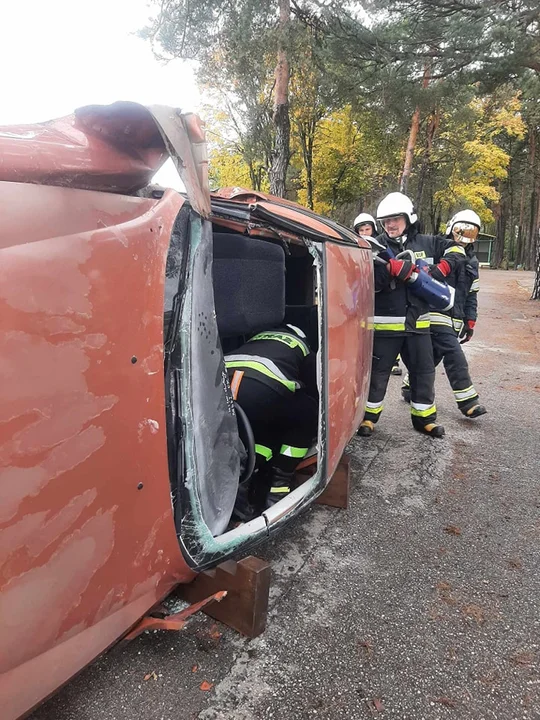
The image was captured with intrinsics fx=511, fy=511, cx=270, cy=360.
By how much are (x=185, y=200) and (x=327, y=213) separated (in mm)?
20166

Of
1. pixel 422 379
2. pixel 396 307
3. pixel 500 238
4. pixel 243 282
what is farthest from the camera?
pixel 500 238

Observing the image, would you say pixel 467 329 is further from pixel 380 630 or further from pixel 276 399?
pixel 380 630

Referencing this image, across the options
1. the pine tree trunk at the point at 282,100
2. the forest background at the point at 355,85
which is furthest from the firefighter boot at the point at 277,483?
the pine tree trunk at the point at 282,100

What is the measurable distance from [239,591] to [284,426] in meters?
0.88

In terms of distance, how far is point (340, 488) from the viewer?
2910mm

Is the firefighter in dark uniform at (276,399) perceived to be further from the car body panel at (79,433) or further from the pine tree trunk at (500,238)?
the pine tree trunk at (500,238)

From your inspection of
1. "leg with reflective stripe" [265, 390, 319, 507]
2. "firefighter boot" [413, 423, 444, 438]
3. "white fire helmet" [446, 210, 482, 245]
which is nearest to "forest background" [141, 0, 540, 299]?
"white fire helmet" [446, 210, 482, 245]

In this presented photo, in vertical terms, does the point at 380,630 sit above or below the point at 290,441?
below

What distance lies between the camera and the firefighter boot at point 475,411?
4.54m

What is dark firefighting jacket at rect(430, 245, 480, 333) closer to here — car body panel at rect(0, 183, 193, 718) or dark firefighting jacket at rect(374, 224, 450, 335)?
dark firefighting jacket at rect(374, 224, 450, 335)

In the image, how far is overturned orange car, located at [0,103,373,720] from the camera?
108 cm

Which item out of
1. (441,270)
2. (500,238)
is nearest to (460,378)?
(441,270)

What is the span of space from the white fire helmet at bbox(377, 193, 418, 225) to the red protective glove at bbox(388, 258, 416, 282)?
0.52 meters

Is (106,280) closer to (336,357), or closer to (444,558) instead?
(336,357)
